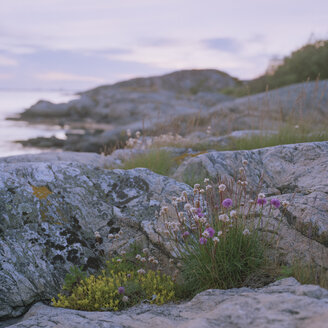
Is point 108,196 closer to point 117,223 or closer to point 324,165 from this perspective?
point 117,223

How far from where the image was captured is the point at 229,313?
222 centimetres

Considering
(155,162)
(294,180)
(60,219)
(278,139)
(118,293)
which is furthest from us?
(278,139)

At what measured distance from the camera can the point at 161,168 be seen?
6797 millimetres

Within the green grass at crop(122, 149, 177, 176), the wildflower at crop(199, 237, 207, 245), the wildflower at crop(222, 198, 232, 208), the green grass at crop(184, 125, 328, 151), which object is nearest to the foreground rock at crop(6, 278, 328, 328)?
the wildflower at crop(199, 237, 207, 245)

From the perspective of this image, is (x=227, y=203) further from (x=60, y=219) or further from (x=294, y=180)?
(x=60, y=219)

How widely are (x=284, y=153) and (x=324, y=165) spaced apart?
0.72m

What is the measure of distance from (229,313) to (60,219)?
111 inches

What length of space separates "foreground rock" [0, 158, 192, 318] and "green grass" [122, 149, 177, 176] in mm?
1532

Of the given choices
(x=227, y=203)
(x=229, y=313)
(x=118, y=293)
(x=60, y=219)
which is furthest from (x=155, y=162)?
(x=229, y=313)

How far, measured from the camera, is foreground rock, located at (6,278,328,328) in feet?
6.68

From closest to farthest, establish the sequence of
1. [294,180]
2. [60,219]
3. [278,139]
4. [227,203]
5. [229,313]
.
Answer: [229,313] → [227,203] → [60,219] → [294,180] → [278,139]

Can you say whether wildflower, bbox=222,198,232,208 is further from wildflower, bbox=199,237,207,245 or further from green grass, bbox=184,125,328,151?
green grass, bbox=184,125,328,151

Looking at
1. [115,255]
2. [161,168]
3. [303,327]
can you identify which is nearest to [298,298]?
[303,327]

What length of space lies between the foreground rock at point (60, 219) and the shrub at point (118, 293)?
398 mm
